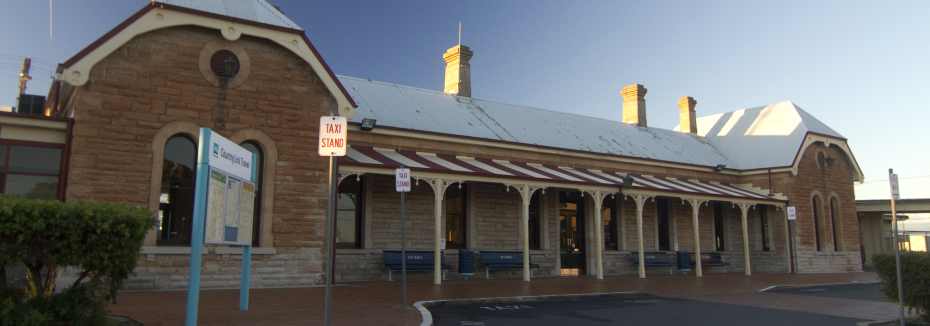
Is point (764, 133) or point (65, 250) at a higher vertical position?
point (764, 133)

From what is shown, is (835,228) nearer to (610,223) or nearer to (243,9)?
(610,223)

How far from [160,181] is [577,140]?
44.2 feet

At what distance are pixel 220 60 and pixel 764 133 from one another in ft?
72.9

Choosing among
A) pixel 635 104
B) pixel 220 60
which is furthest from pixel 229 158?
pixel 635 104

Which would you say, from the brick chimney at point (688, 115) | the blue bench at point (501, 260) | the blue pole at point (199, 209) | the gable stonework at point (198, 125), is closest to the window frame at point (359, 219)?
the gable stonework at point (198, 125)

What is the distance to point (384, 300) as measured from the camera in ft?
33.9

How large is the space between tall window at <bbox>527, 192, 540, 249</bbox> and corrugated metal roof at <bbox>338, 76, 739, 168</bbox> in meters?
1.85

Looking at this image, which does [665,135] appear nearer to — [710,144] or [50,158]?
[710,144]

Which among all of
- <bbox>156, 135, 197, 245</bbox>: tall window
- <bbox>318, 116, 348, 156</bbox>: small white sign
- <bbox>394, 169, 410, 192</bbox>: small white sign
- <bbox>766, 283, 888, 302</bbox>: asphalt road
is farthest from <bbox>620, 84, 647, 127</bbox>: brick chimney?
<bbox>318, 116, 348, 156</bbox>: small white sign

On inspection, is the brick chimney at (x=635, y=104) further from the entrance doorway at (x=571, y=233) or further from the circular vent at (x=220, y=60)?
the circular vent at (x=220, y=60)

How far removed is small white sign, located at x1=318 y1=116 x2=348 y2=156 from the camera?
618cm

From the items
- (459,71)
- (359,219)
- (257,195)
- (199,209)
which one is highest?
(459,71)

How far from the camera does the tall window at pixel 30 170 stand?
10828 mm

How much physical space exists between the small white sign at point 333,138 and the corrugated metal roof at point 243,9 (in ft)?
23.6
